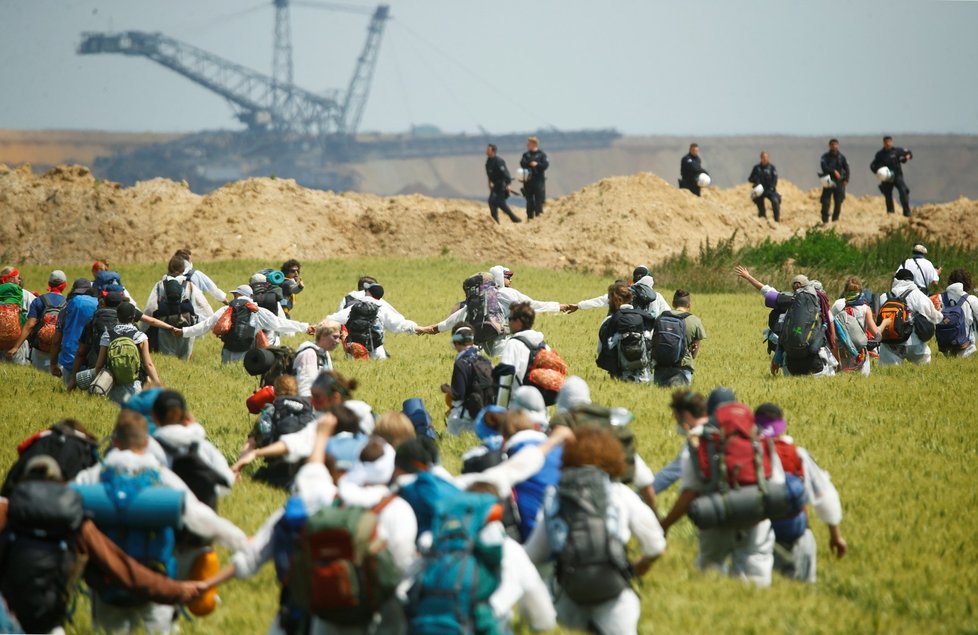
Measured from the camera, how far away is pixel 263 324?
18.3 metres

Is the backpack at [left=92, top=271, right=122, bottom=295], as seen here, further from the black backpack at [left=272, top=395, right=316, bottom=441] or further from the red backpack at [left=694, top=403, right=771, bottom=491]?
the red backpack at [left=694, top=403, right=771, bottom=491]

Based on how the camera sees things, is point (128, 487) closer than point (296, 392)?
Yes

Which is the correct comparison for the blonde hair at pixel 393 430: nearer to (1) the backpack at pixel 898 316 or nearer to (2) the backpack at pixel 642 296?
(2) the backpack at pixel 642 296

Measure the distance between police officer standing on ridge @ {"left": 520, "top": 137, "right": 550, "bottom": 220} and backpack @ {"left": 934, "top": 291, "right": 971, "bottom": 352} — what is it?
19538 mm

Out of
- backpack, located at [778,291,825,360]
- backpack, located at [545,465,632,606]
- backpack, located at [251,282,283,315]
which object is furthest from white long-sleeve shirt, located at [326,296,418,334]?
backpack, located at [545,465,632,606]

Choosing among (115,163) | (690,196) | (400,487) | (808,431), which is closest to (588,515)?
(400,487)

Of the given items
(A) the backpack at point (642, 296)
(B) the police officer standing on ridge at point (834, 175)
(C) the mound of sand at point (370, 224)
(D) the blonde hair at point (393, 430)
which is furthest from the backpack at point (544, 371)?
(B) the police officer standing on ridge at point (834, 175)

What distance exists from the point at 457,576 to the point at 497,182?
36.8m

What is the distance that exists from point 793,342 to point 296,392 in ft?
28.0

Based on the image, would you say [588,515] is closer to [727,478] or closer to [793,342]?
[727,478]

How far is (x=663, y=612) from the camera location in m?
8.48

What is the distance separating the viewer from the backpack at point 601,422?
26.5 ft

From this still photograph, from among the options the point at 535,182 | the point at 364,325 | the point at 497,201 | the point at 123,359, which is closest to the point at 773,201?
the point at 535,182

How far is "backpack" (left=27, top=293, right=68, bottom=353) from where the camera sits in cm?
1864
